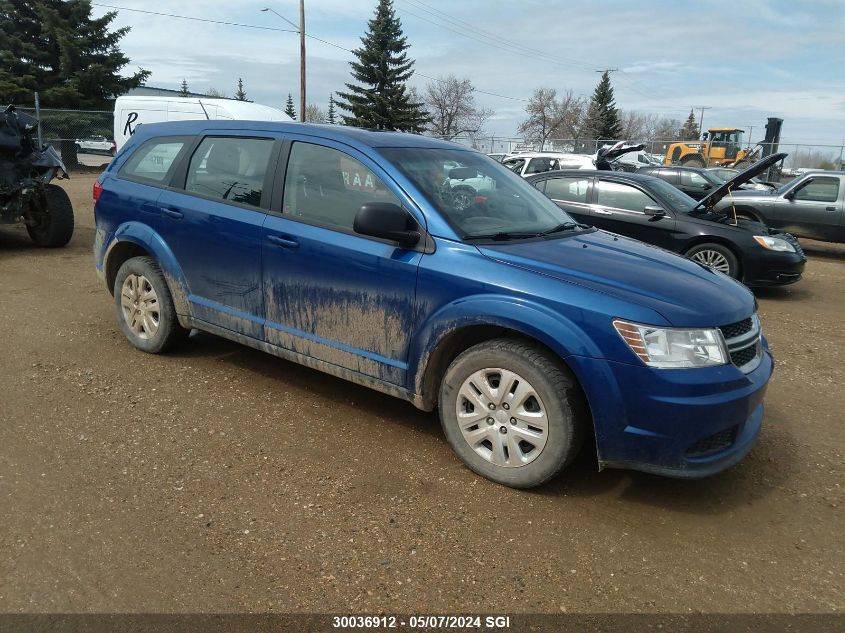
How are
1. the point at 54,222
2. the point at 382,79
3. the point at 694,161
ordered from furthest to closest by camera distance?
the point at 382,79, the point at 694,161, the point at 54,222

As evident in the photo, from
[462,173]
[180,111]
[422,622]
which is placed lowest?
[422,622]

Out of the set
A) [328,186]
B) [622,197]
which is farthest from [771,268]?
[328,186]

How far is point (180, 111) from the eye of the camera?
Result: 54.0 ft

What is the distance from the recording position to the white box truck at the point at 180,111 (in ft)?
50.2

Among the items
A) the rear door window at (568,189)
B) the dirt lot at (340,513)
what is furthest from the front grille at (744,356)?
the rear door window at (568,189)

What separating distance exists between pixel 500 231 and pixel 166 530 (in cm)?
225

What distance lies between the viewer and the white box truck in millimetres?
15297

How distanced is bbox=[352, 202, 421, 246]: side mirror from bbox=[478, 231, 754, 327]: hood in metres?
0.40

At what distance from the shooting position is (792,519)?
10.1 feet

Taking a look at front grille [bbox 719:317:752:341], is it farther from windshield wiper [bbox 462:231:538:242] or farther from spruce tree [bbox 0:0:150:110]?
spruce tree [bbox 0:0:150:110]

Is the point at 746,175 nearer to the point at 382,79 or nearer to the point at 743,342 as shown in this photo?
the point at 743,342

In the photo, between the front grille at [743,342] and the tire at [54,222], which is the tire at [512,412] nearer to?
the front grille at [743,342]

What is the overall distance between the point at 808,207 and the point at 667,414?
11.1 m

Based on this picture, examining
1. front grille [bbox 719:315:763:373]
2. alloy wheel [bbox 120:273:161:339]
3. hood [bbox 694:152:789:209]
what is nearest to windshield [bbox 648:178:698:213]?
hood [bbox 694:152:789:209]
